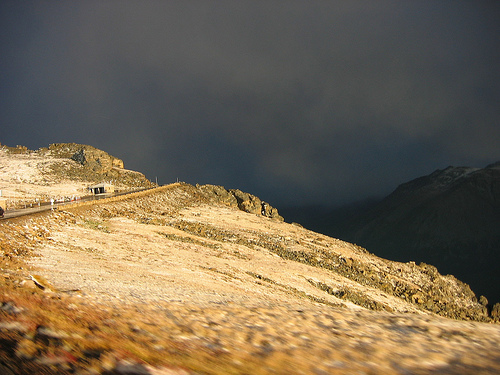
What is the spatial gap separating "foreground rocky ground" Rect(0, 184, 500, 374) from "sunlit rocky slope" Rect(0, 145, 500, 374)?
4 centimetres

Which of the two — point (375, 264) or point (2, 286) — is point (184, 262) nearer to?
point (2, 286)

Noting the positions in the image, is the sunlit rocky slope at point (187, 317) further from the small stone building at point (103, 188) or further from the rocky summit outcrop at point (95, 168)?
the rocky summit outcrop at point (95, 168)

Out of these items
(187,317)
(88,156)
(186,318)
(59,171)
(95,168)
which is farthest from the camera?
(88,156)

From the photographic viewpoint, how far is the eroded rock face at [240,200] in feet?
193

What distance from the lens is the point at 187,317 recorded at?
769cm

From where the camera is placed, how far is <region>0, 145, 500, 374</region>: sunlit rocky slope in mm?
4840

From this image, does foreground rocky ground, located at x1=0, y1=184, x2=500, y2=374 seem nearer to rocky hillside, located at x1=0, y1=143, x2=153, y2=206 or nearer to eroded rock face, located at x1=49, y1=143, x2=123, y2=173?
rocky hillside, located at x1=0, y1=143, x2=153, y2=206

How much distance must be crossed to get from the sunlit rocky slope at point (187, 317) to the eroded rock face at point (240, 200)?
111ft

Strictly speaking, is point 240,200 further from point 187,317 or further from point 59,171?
point 187,317

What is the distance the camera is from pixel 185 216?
38.0 m

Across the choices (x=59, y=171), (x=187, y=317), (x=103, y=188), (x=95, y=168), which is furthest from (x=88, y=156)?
(x=187, y=317)

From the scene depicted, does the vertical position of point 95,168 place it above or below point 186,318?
above

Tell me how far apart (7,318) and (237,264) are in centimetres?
1670

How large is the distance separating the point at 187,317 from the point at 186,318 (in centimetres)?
12
